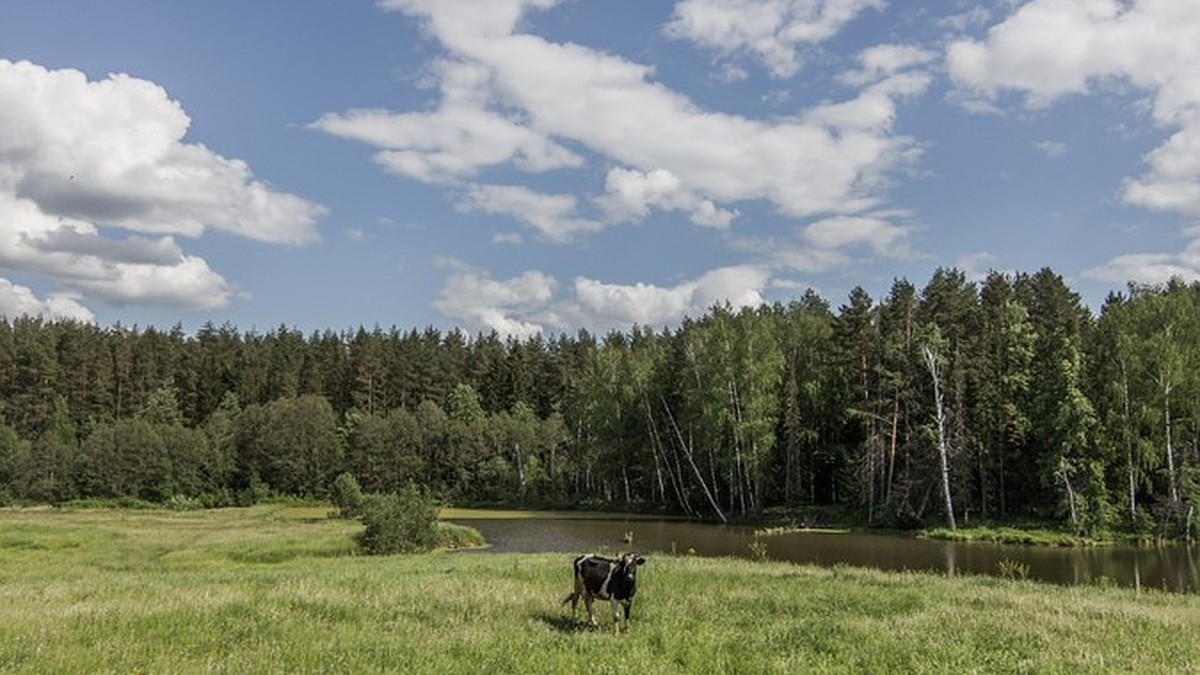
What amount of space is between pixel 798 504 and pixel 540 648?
6741cm

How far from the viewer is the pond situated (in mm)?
39812

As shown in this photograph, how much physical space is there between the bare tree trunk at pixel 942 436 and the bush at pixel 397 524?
38.1m

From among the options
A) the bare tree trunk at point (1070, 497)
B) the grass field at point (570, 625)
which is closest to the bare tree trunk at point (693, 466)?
the bare tree trunk at point (1070, 497)

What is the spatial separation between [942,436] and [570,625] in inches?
2065

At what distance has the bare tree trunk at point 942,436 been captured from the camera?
60844 millimetres

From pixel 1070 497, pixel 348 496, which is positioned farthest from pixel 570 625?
pixel 348 496

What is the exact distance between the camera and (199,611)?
17.9m

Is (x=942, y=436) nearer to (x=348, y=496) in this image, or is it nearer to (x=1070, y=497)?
(x=1070, y=497)

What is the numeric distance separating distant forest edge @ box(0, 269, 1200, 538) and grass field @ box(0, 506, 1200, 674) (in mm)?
35511

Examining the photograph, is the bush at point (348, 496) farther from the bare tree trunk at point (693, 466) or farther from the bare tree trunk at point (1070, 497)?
the bare tree trunk at point (1070, 497)

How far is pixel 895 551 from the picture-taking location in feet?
164

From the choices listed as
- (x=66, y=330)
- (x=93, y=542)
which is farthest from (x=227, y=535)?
(x=66, y=330)

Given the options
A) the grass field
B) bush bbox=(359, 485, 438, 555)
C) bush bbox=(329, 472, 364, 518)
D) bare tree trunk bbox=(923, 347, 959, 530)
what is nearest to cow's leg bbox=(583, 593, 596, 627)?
the grass field

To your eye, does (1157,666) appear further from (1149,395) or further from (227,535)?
(227,535)
